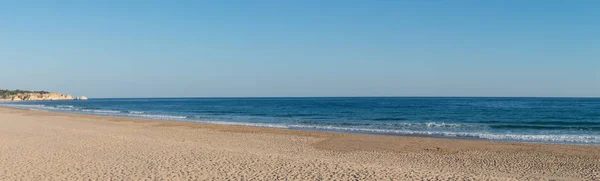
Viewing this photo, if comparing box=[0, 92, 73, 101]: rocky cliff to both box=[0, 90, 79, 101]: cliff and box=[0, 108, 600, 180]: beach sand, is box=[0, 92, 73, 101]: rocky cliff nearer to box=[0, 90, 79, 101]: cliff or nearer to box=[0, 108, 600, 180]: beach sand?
box=[0, 90, 79, 101]: cliff

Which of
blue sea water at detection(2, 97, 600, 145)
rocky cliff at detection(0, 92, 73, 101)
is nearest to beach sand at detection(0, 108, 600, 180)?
blue sea water at detection(2, 97, 600, 145)

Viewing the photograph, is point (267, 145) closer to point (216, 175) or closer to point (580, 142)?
point (216, 175)

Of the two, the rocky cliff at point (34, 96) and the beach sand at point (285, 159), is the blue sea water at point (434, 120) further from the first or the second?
the rocky cliff at point (34, 96)

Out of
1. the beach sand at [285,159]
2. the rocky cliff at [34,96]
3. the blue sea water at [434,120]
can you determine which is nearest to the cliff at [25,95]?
the rocky cliff at [34,96]

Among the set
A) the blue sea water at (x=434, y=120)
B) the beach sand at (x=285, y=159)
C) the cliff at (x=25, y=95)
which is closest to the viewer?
the beach sand at (x=285, y=159)

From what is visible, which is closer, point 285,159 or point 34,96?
point 285,159

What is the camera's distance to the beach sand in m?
11.3

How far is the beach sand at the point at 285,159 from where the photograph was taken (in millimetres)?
11297

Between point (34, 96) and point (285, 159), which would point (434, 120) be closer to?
point (285, 159)

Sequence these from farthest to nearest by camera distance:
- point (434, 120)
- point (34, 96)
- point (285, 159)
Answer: point (34, 96) → point (434, 120) → point (285, 159)

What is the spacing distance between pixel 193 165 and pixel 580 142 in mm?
17028

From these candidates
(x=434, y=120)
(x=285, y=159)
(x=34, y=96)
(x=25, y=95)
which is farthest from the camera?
(x=34, y=96)

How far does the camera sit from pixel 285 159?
13820mm

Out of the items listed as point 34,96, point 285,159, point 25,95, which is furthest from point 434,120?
point 34,96
